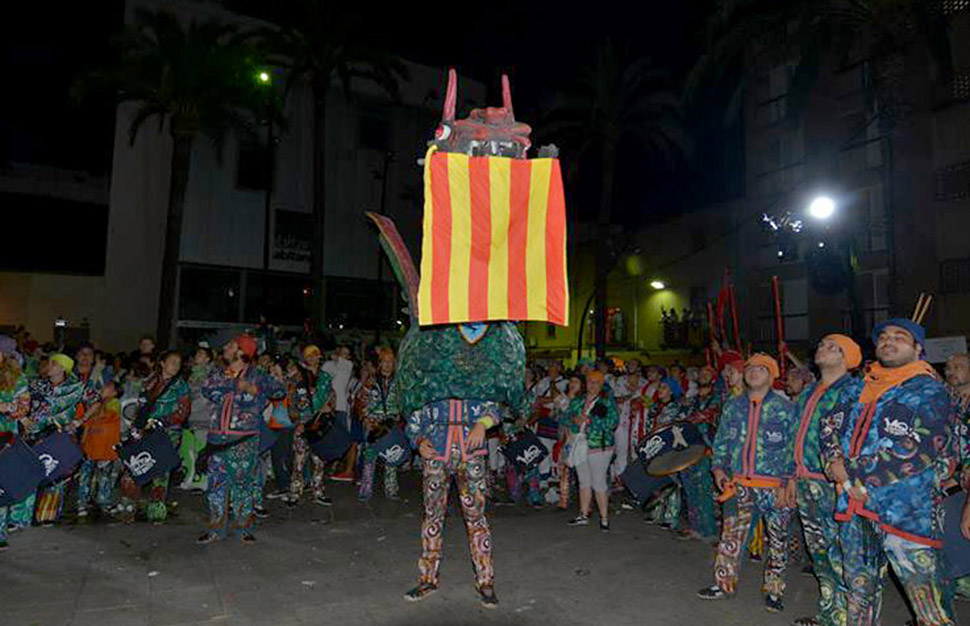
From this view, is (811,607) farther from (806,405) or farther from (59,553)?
(59,553)

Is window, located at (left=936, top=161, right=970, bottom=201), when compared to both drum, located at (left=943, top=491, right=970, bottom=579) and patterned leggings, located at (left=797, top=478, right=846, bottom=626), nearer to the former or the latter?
drum, located at (left=943, top=491, right=970, bottom=579)

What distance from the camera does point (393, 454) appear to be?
920 cm

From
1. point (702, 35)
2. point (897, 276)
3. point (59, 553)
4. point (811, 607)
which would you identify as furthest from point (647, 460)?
point (702, 35)

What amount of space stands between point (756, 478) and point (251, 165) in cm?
2564

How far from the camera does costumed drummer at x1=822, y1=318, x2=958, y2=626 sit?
159 inches

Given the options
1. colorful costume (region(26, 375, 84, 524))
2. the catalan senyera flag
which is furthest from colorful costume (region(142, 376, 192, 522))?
the catalan senyera flag

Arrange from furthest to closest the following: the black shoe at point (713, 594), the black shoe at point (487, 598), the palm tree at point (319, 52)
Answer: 1. the palm tree at point (319, 52)
2. the black shoe at point (713, 594)
3. the black shoe at point (487, 598)

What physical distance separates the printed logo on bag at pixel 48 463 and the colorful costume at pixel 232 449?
1.62 m

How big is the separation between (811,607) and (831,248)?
11243mm

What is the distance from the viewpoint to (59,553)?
659 centimetres

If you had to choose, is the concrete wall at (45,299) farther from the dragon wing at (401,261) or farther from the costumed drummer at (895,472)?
the costumed drummer at (895,472)

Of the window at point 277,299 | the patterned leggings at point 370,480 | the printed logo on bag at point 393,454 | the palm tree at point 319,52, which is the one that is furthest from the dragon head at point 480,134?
the window at point 277,299

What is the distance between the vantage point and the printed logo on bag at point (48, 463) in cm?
700

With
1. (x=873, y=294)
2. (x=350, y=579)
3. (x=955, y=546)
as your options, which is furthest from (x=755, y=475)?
(x=873, y=294)
